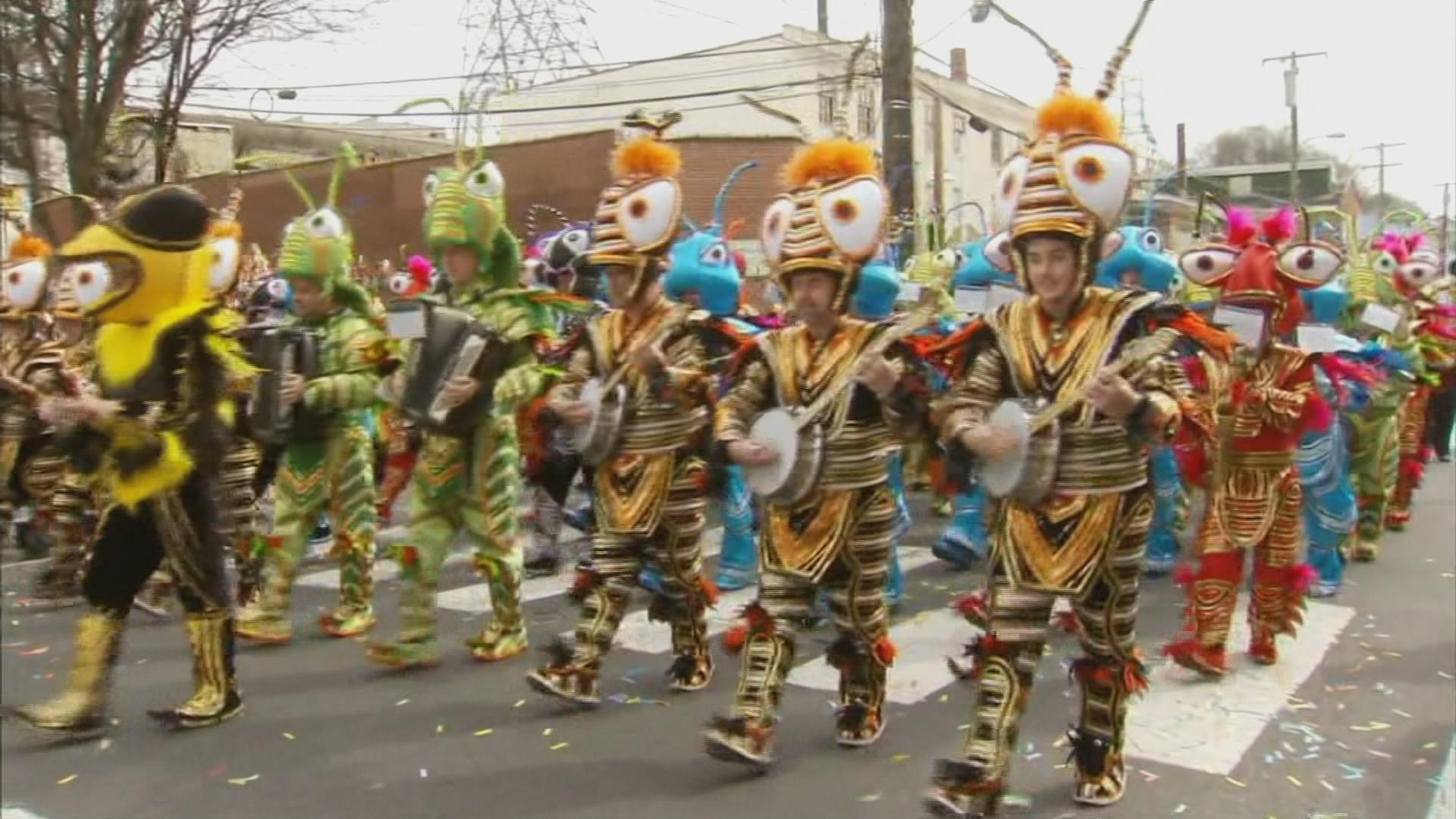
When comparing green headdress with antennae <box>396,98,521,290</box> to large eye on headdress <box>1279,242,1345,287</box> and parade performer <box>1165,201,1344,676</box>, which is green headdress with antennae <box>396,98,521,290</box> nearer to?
parade performer <box>1165,201,1344,676</box>

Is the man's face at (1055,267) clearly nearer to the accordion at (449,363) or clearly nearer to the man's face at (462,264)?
the accordion at (449,363)

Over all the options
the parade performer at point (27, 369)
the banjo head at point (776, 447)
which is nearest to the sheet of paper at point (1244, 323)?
the banjo head at point (776, 447)

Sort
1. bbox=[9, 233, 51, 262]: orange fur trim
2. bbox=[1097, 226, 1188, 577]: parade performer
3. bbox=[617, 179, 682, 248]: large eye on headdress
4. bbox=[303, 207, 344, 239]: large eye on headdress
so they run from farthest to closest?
bbox=[9, 233, 51, 262]: orange fur trim, bbox=[1097, 226, 1188, 577]: parade performer, bbox=[303, 207, 344, 239]: large eye on headdress, bbox=[617, 179, 682, 248]: large eye on headdress

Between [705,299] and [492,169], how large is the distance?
1.28m

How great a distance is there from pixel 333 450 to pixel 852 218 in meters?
3.21

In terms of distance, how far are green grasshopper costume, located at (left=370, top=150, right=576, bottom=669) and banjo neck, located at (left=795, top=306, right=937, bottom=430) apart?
1.63 meters

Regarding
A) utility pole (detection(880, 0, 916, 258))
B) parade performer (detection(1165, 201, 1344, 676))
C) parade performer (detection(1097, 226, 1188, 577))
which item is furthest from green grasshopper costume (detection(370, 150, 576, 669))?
utility pole (detection(880, 0, 916, 258))

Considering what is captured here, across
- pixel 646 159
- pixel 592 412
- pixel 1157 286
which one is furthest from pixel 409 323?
pixel 1157 286

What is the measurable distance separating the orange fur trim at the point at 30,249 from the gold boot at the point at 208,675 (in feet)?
12.2

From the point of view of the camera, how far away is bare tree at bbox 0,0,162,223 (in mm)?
3502

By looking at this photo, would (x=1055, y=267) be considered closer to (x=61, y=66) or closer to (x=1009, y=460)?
(x=1009, y=460)

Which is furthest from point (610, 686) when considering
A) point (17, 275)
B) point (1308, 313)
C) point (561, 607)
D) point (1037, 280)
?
point (17, 275)

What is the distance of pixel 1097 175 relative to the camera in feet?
12.6

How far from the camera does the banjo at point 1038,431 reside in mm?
3811
